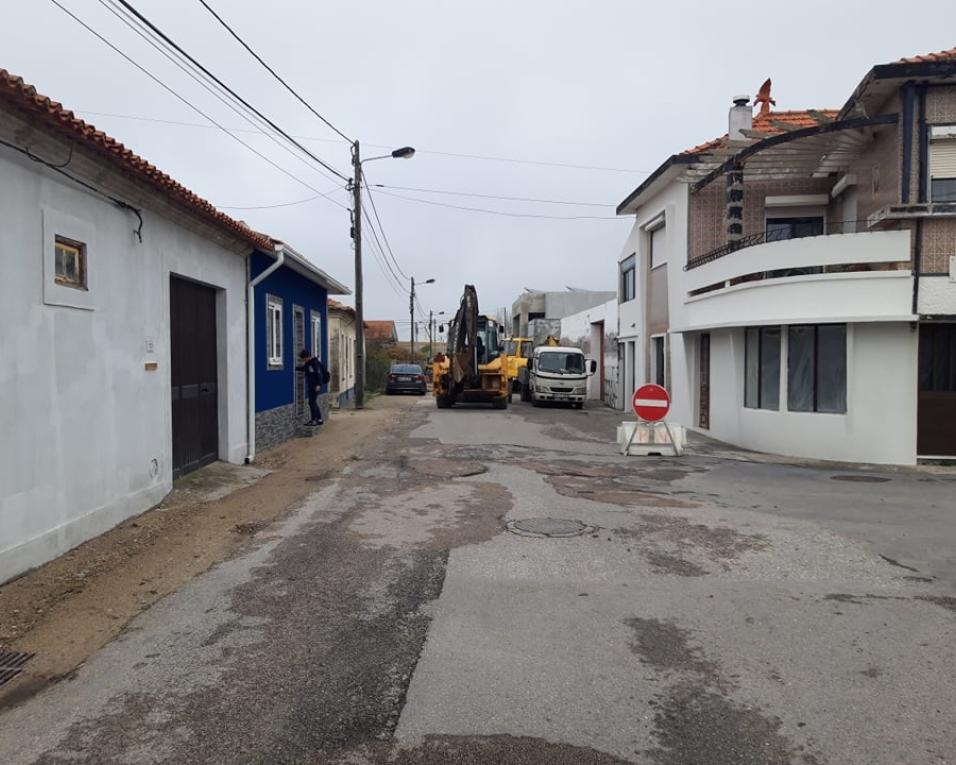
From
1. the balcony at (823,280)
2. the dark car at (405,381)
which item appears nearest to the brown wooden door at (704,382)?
the balcony at (823,280)

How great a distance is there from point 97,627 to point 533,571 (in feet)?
10.7

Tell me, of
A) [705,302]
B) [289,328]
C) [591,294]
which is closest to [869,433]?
[705,302]

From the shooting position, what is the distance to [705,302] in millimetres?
16828

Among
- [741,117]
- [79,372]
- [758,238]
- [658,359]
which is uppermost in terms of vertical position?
[741,117]

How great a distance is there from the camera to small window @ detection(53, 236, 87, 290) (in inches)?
260

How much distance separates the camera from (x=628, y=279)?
2533 cm

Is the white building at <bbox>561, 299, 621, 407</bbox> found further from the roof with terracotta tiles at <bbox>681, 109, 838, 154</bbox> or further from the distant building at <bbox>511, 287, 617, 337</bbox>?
the distant building at <bbox>511, 287, 617, 337</bbox>

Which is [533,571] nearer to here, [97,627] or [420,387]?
[97,627]

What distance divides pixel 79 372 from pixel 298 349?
10247 millimetres

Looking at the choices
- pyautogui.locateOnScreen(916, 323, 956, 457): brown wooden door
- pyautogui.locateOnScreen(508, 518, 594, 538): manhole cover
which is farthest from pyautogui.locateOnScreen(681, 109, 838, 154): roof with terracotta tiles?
pyautogui.locateOnScreen(508, 518, 594, 538): manhole cover

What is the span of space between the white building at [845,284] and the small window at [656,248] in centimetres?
328

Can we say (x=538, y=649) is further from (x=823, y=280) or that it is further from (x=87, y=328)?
(x=823, y=280)

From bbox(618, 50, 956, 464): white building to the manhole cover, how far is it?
7.65 m

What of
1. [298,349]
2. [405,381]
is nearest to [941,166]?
[298,349]
